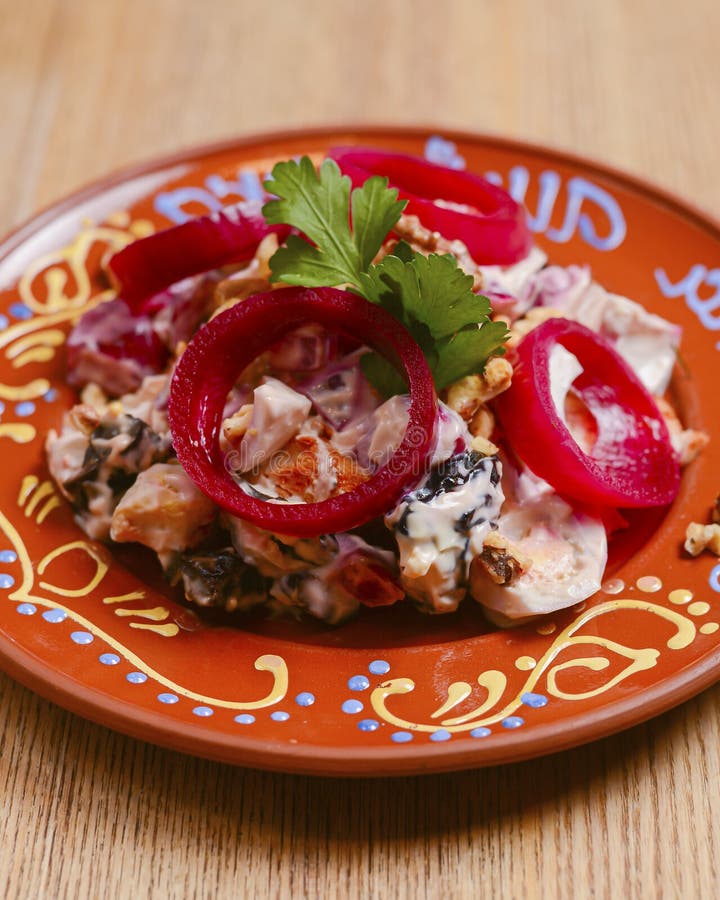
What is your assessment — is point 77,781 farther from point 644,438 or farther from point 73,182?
point 73,182

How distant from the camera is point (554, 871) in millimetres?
2184

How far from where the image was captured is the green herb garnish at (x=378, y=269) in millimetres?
2471

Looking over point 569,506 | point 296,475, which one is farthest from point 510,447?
point 296,475

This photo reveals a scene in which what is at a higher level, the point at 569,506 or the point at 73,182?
the point at 73,182

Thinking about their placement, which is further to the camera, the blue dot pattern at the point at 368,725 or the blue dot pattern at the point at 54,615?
the blue dot pattern at the point at 54,615

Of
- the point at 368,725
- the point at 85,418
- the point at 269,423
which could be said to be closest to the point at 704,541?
the point at 368,725

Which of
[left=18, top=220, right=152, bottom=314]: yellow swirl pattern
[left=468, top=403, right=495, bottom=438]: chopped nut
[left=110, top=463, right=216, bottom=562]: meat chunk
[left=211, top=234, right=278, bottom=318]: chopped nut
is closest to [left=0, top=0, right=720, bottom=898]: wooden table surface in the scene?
[left=110, top=463, right=216, bottom=562]: meat chunk

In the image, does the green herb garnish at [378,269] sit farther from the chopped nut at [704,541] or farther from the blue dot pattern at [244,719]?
the blue dot pattern at [244,719]

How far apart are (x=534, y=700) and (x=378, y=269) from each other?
3.34ft

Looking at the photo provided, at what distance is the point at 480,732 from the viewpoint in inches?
83.5

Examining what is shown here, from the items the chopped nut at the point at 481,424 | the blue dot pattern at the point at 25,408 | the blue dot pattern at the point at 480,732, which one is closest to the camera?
the blue dot pattern at the point at 480,732

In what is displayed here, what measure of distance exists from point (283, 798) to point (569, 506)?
3.10 ft

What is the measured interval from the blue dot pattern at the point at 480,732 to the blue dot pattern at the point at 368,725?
192 mm

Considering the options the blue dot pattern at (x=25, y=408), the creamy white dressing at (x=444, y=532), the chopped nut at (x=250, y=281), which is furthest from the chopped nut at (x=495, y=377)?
the blue dot pattern at (x=25, y=408)
